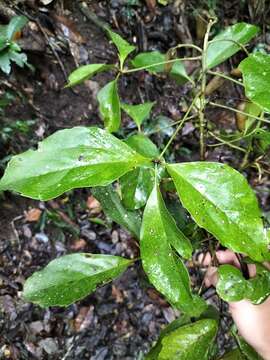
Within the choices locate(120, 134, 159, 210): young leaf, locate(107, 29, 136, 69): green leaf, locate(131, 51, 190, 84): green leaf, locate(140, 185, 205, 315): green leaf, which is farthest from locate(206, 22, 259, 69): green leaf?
locate(140, 185, 205, 315): green leaf

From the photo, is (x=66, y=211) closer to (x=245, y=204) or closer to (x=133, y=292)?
(x=133, y=292)

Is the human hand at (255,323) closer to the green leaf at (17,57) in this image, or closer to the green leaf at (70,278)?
the green leaf at (70,278)

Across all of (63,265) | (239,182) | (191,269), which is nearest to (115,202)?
(63,265)

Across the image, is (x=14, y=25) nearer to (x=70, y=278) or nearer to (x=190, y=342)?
(x=70, y=278)

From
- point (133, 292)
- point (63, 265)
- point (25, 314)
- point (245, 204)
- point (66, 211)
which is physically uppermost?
point (245, 204)

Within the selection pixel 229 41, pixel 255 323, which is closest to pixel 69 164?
pixel 229 41
